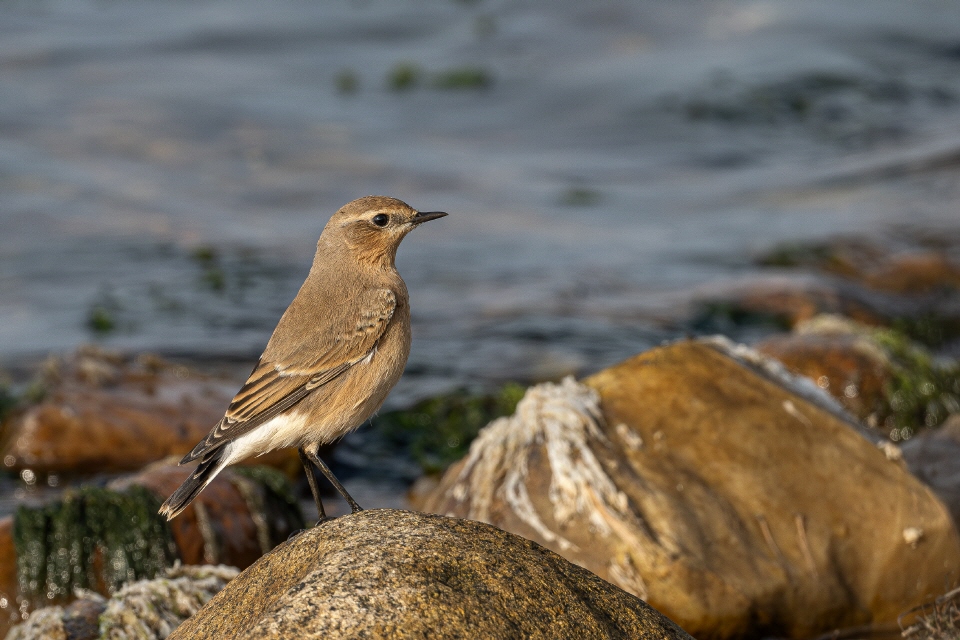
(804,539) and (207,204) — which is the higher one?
(804,539)

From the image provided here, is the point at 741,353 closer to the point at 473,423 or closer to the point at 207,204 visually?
the point at 473,423

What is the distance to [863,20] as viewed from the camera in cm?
2684

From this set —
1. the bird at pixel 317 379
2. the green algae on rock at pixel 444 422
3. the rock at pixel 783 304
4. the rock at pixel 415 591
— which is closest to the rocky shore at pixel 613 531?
the rock at pixel 415 591

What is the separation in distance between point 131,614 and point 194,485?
2.99 ft

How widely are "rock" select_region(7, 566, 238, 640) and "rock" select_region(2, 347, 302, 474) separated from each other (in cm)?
340

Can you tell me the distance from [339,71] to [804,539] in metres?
19.9

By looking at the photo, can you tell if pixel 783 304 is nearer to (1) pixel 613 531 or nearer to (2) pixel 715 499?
(2) pixel 715 499

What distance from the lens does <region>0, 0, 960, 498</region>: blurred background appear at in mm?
14258

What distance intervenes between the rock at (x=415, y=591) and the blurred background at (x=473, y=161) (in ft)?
23.4

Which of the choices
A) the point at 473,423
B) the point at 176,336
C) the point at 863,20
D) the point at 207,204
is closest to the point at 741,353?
the point at 473,423

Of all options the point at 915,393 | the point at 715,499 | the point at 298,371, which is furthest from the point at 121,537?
the point at 915,393

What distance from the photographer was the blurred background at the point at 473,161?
14.3 meters

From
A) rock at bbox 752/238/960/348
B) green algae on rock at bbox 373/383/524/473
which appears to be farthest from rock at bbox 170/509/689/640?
rock at bbox 752/238/960/348

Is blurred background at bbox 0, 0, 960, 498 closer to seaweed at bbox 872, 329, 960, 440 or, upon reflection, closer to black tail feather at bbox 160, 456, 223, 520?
seaweed at bbox 872, 329, 960, 440
